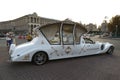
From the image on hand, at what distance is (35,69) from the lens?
561 centimetres

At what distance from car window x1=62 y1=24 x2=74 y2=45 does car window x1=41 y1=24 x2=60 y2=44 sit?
33cm

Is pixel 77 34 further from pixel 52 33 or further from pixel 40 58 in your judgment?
pixel 40 58

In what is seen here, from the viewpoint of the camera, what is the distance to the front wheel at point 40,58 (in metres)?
6.21

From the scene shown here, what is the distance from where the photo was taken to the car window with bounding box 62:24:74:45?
712 cm

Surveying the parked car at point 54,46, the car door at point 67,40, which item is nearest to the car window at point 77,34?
the parked car at point 54,46

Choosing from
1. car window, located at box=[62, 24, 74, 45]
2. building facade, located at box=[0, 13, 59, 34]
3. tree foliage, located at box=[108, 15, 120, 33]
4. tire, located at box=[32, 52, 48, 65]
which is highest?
building facade, located at box=[0, 13, 59, 34]

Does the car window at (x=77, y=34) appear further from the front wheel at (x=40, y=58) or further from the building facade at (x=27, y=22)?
the building facade at (x=27, y=22)

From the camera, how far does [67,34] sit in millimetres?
7234

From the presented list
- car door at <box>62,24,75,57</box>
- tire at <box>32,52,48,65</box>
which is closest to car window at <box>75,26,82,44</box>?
car door at <box>62,24,75,57</box>

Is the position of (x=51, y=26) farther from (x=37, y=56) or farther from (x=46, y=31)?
(x=37, y=56)

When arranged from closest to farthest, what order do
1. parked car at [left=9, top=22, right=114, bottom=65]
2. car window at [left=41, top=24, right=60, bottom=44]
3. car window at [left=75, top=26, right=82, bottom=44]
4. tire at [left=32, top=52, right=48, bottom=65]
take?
parked car at [left=9, top=22, right=114, bottom=65]
tire at [left=32, top=52, right=48, bottom=65]
car window at [left=41, top=24, right=60, bottom=44]
car window at [left=75, top=26, right=82, bottom=44]

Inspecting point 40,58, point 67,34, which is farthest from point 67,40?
point 40,58

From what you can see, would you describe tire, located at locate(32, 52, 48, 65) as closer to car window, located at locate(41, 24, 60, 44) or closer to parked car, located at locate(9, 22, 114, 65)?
parked car, located at locate(9, 22, 114, 65)

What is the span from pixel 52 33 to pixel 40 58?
4.66 ft
